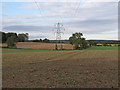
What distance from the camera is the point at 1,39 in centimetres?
11381

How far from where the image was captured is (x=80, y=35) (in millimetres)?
120625

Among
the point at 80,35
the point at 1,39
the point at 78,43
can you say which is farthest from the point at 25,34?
the point at 78,43

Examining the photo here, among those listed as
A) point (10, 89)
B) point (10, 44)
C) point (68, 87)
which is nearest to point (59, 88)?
point (68, 87)

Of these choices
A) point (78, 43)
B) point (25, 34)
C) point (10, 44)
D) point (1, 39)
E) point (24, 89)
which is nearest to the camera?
point (24, 89)

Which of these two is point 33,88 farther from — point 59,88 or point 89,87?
point 89,87

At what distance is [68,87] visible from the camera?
29.7 feet

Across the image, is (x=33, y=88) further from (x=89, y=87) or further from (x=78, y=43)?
(x=78, y=43)

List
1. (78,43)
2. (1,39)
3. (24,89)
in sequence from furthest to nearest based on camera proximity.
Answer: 1. (1,39)
2. (78,43)
3. (24,89)

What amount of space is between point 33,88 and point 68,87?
1.75 metres

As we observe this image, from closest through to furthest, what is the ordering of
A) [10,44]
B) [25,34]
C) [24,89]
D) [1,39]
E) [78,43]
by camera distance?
1. [24,89]
2. [10,44]
3. [78,43]
4. [1,39]
5. [25,34]

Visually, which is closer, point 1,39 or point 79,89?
point 79,89

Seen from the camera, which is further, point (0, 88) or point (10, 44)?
point (10, 44)

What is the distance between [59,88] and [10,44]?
89896mm

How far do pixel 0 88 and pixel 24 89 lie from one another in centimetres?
123
